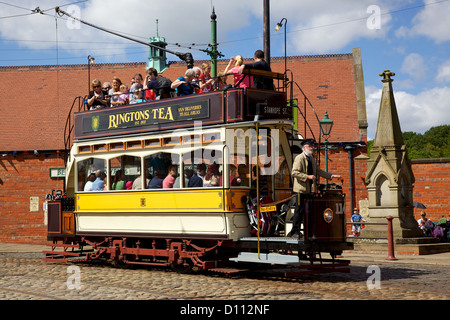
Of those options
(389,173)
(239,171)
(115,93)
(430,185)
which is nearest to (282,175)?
(239,171)

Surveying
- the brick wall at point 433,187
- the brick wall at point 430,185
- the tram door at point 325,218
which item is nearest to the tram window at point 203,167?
the tram door at point 325,218

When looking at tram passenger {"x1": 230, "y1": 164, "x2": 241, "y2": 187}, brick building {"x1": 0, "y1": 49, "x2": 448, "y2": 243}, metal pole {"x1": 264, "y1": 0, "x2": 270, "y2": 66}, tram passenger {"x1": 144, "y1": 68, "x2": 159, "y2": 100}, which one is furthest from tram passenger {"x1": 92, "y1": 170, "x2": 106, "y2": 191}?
brick building {"x1": 0, "y1": 49, "x2": 448, "y2": 243}

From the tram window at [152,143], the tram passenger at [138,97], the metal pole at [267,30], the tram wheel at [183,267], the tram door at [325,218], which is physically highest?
the metal pole at [267,30]

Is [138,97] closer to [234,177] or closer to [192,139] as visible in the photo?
[192,139]

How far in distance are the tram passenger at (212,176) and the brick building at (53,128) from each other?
1662 cm

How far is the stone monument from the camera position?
19.9 m

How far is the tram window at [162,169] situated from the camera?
41.9ft

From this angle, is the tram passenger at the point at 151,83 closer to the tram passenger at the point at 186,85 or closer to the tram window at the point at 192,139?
the tram passenger at the point at 186,85

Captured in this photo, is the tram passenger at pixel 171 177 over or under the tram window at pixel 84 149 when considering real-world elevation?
under

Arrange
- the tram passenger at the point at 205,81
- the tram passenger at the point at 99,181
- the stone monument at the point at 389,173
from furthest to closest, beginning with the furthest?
the stone monument at the point at 389,173 → the tram passenger at the point at 99,181 → the tram passenger at the point at 205,81

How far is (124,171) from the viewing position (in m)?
13.9

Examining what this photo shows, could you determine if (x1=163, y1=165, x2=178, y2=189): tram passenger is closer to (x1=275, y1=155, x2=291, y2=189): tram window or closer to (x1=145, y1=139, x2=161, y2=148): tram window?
(x1=145, y1=139, x2=161, y2=148): tram window

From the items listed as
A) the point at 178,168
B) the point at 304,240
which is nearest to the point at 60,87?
the point at 178,168

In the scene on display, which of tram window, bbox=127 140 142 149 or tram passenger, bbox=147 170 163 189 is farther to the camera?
tram window, bbox=127 140 142 149
